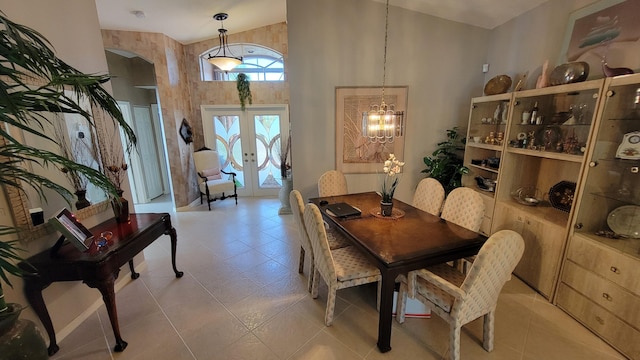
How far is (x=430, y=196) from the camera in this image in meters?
2.89

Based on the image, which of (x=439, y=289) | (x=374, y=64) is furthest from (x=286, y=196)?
(x=439, y=289)

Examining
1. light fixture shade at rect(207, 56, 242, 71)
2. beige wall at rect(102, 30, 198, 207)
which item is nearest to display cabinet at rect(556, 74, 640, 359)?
light fixture shade at rect(207, 56, 242, 71)

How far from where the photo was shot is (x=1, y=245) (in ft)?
3.52

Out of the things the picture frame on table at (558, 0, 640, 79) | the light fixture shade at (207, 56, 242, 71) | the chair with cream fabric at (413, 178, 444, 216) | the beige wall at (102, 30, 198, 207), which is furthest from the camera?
the beige wall at (102, 30, 198, 207)

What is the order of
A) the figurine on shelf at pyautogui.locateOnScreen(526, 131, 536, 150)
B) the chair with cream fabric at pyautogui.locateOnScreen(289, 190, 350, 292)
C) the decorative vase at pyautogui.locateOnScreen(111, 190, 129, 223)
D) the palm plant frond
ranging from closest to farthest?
the palm plant frond → the chair with cream fabric at pyautogui.locateOnScreen(289, 190, 350, 292) → the decorative vase at pyautogui.locateOnScreen(111, 190, 129, 223) → the figurine on shelf at pyautogui.locateOnScreen(526, 131, 536, 150)

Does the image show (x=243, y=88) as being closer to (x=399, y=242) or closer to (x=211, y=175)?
(x=211, y=175)

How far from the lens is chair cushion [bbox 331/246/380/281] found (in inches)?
81.1

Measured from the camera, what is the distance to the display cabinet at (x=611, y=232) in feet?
5.99

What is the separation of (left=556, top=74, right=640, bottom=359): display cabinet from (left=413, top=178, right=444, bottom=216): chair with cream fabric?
1.06m

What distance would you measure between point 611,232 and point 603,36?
1.66m

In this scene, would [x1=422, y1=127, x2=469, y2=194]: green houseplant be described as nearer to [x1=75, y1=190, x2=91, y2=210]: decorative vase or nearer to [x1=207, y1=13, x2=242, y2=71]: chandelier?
[x1=207, y1=13, x2=242, y2=71]: chandelier

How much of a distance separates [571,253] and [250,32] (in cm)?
586

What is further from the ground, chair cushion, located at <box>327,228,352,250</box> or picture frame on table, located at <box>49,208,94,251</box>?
picture frame on table, located at <box>49,208,94,251</box>

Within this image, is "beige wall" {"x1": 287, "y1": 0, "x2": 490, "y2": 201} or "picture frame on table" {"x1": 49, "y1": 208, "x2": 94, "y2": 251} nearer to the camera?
"picture frame on table" {"x1": 49, "y1": 208, "x2": 94, "y2": 251}
